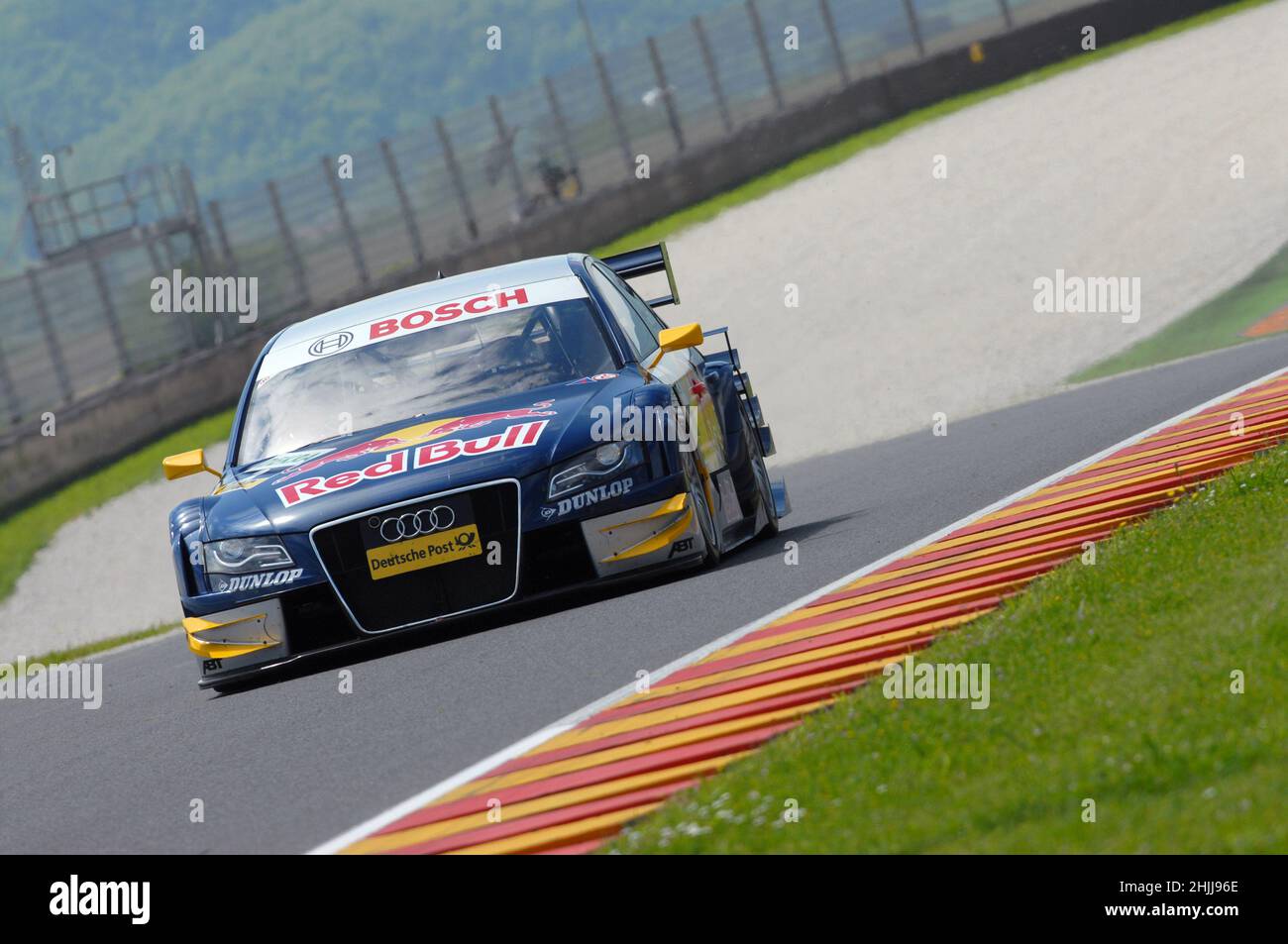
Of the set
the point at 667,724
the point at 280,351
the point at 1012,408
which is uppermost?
the point at 280,351

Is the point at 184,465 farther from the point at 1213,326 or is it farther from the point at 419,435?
the point at 1213,326

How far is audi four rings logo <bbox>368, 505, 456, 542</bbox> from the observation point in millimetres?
8172

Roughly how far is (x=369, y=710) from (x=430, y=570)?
1.07 metres

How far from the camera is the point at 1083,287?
23.4m

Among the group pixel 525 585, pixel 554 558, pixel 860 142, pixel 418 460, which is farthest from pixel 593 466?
pixel 860 142

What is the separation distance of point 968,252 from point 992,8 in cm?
973

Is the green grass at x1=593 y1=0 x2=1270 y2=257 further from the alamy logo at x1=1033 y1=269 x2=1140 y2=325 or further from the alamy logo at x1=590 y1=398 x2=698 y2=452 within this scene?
the alamy logo at x1=590 y1=398 x2=698 y2=452

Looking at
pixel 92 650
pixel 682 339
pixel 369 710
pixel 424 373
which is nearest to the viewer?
pixel 369 710

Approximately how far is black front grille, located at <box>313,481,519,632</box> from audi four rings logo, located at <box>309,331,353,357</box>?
1740 millimetres

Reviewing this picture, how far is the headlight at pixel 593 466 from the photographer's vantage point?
27.2 feet
